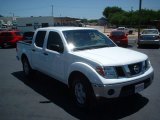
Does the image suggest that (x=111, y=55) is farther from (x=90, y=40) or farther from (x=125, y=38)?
(x=125, y=38)

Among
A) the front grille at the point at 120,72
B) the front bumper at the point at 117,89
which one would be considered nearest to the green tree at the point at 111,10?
the front bumper at the point at 117,89

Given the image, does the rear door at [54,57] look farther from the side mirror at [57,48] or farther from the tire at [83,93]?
the tire at [83,93]

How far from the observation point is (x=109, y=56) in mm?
4969

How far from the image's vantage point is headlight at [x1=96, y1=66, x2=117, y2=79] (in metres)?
4.52

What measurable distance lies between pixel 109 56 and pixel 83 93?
102cm

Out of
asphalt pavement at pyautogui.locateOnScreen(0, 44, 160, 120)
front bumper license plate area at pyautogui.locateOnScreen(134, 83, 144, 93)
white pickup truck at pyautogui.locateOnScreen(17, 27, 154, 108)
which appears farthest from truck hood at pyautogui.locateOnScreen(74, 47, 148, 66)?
asphalt pavement at pyautogui.locateOnScreen(0, 44, 160, 120)

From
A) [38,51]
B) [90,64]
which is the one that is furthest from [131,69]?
[38,51]

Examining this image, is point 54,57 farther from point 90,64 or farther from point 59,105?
point 90,64

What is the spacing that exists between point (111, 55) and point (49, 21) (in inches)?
1715

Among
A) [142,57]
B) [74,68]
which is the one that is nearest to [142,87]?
[142,57]

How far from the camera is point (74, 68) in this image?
5.11m

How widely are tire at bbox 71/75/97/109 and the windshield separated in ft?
3.03

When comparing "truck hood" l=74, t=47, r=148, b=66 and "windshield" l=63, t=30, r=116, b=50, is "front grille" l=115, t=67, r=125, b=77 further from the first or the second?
"windshield" l=63, t=30, r=116, b=50

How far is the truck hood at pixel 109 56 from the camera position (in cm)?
466
